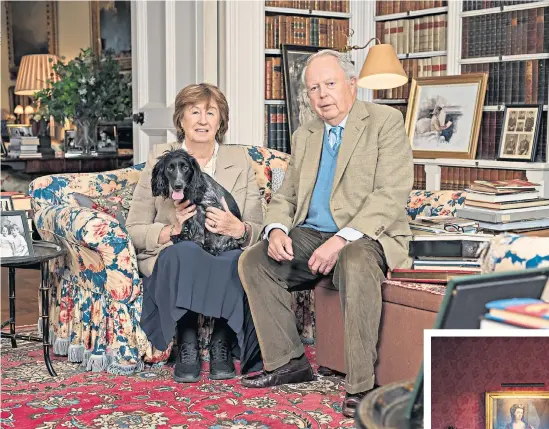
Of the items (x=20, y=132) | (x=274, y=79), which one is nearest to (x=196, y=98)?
(x=274, y=79)

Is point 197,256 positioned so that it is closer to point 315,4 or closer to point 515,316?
point 515,316

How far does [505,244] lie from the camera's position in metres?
1.69

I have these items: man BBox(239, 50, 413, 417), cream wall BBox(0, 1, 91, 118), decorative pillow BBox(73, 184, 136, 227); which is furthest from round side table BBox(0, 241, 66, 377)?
cream wall BBox(0, 1, 91, 118)

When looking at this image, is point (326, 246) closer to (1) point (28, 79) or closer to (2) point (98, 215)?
(2) point (98, 215)

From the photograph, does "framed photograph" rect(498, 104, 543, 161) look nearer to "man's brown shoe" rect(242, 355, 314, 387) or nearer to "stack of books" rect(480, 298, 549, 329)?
"man's brown shoe" rect(242, 355, 314, 387)

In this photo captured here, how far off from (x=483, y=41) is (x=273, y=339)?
2898 mm

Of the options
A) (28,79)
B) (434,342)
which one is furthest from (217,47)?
(434,342)

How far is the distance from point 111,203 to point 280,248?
967 millimetres

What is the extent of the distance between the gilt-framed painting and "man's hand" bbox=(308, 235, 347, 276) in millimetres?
7452

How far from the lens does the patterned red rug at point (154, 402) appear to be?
2.75 meters

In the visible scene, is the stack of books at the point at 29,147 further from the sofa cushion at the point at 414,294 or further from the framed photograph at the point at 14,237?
the sofa cushion at the point at 414,294

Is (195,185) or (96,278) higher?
(195,185)

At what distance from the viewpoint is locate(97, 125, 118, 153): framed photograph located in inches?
279

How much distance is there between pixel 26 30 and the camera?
977cm
